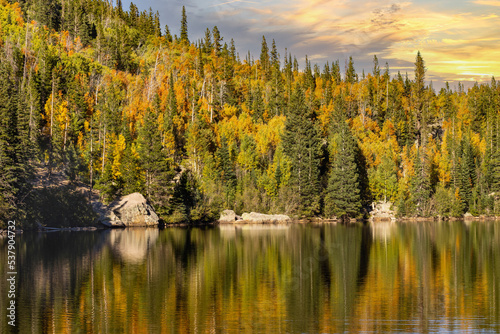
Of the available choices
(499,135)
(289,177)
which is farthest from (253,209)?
(499,135)

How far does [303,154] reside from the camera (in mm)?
113625

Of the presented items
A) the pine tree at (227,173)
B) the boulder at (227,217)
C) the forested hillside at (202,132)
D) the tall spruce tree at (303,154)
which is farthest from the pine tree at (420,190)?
the boulder at (227,217)

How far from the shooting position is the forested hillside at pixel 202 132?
94062 millimetres

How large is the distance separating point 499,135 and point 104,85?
367ft

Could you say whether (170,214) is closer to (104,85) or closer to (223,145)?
(223,145)

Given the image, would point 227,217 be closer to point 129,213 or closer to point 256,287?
point 129,213

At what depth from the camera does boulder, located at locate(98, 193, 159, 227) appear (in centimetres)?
8844

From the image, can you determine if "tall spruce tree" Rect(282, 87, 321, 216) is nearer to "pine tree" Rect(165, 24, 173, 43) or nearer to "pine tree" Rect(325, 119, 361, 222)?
"pine tree" Rect(325, 119, 361, 222)

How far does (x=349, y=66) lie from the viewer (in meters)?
190

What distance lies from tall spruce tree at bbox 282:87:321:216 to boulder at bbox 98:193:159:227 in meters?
34.0

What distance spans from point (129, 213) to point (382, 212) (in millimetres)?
59291

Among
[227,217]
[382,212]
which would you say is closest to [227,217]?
[227,217]

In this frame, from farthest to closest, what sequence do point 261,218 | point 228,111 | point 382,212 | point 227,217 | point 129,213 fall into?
point 228,111 → point 382,212 → point 261,218 → point 227,217 → point 129,213

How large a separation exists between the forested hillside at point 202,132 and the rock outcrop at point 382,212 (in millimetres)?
1607
